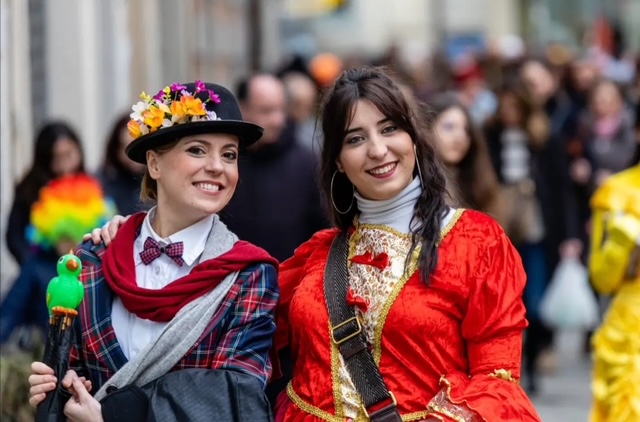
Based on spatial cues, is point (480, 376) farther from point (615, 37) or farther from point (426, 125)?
point (615, 37)

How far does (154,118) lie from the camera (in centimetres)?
511

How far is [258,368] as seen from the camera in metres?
5.00

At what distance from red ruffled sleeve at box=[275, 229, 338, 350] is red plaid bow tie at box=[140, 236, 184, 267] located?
0.41m

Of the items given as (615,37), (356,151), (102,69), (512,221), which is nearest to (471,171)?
(512,221)

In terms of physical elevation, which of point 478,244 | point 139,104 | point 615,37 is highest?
point 139,104

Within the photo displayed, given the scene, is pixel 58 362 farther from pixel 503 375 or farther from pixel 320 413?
pixel 503 375

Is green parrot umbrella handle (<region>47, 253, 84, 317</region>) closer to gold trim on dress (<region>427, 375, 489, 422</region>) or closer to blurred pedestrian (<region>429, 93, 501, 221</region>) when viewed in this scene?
gold trim on dress (<region>427, 375, 489, 422</region>)

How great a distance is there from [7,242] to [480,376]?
18.6 feet

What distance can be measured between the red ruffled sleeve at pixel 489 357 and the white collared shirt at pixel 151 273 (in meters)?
0.85

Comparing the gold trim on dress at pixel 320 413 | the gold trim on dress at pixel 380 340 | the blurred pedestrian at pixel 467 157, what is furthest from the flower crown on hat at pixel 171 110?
the blurred pedestrian at pixel 467 157

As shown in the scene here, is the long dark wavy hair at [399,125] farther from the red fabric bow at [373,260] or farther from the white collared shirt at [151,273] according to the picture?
the white collared shirt at [151,273]

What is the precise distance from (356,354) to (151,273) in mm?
680

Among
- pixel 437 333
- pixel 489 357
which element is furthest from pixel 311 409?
pixel 489 357

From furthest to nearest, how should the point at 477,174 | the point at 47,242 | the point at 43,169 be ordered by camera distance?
the point at 43,169 → the point at 47,242 → the point at 477,174
